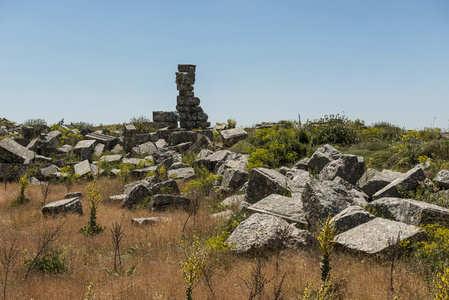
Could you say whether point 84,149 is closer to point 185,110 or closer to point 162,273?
point 185,110

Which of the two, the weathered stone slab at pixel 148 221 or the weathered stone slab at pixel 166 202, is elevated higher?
the weathered stone slab at pixel 166 202

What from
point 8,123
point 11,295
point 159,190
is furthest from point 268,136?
point 8,123

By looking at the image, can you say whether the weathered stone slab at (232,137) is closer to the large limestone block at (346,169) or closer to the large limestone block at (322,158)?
the large limestone block at (322,158)

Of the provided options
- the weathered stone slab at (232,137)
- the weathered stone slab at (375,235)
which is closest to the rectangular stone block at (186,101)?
the weathered stone slab at (232,137)

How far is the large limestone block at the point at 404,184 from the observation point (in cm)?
858

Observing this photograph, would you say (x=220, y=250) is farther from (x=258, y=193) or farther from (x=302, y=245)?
(x=258, y=193)

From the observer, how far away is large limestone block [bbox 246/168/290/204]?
9.66 meters

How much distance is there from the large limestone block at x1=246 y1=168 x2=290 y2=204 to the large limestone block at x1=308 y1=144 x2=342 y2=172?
1.92 meters

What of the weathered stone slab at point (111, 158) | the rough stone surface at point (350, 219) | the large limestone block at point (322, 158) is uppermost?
the large limestone block at point (322, 158)

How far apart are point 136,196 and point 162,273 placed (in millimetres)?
5520

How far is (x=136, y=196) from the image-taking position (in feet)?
37.4

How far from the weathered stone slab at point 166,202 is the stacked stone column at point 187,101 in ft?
47.4

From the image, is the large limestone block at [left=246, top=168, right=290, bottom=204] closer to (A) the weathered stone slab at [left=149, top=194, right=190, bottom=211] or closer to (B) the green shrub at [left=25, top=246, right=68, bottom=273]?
(A) the weathered stone slab at [left=149, top=194, right=190, bottom=211]

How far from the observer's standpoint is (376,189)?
932 centimetres
